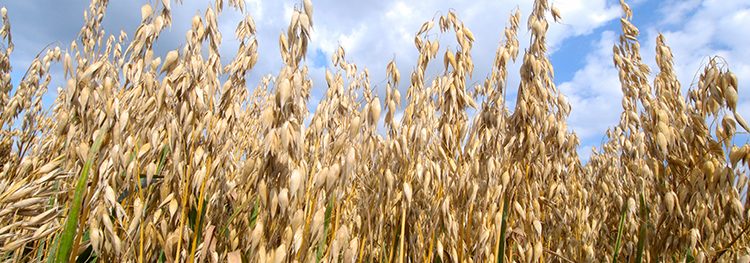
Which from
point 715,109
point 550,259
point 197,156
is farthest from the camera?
point 550,259

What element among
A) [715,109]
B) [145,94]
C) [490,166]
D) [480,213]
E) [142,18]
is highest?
[142,18]

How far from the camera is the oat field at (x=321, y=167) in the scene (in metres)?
1.08

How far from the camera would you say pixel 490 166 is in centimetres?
142

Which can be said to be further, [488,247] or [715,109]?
[715,109]

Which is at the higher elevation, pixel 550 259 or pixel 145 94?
pixel 145 94

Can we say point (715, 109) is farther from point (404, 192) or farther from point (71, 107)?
point (71, 107)

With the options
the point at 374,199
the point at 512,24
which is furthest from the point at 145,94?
the point at 512,24

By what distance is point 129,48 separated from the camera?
146 cm

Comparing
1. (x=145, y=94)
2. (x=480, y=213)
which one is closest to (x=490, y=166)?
(x=480, y=213)

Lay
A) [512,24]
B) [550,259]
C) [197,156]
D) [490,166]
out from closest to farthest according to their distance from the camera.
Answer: [197,156]
[490,166]
[512,24]
[550,259]

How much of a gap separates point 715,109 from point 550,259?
2.93 feet

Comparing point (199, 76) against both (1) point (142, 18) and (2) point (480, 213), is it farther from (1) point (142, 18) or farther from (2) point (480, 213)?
(2) point (480, 213)

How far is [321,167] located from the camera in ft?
3.91

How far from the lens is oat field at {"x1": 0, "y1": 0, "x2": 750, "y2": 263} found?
42.7 inches
